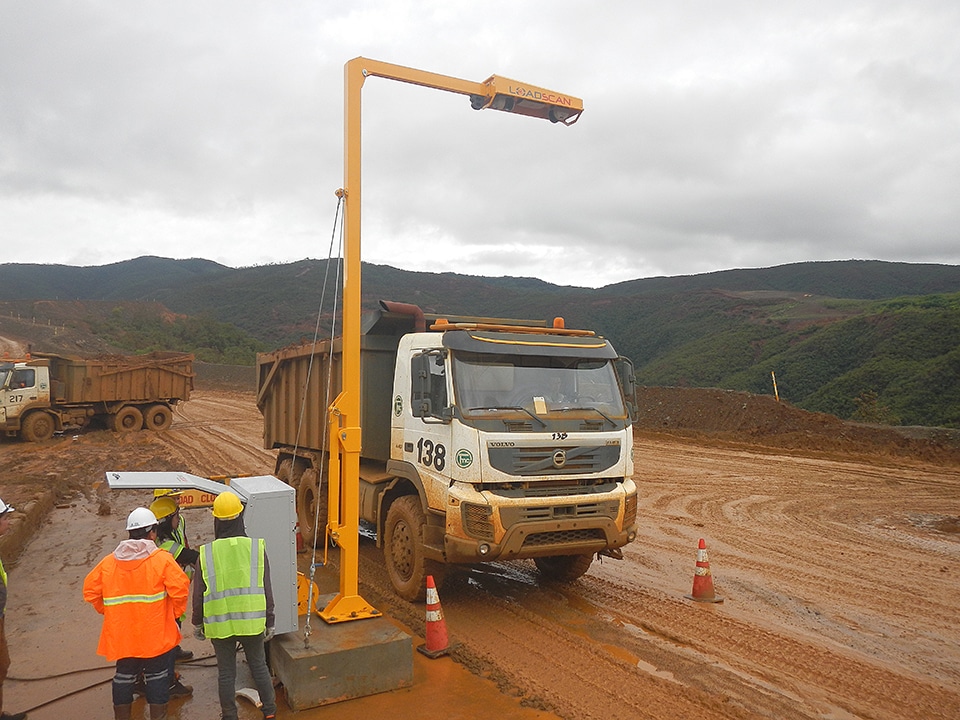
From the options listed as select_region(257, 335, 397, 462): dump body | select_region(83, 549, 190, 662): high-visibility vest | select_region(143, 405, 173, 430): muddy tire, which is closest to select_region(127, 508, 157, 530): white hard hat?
select_region(83, 549, 190, 662): high-visibility vest

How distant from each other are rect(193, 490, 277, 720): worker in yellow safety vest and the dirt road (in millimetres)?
882

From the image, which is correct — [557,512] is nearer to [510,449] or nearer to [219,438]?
[510,449]

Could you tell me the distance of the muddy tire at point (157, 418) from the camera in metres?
23.3

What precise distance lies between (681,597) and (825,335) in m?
38.0

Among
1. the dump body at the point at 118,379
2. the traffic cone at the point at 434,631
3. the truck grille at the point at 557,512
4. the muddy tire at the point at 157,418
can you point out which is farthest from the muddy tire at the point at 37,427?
the truck grille at the point at 557,512

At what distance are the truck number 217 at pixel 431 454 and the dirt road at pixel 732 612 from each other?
1396 mm

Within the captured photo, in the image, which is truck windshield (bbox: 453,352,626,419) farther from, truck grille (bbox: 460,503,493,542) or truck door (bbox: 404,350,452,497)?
truck grille (bbox: 460,503,493,542)

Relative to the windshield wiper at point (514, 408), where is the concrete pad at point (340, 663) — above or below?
below

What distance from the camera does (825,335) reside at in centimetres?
4081

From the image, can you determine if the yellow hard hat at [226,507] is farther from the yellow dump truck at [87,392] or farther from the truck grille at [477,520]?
the yellow dump truck at [87,392]

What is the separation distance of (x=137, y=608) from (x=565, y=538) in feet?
12.0

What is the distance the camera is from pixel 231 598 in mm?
4340

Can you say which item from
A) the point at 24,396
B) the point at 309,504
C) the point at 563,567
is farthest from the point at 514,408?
the point at 24,396

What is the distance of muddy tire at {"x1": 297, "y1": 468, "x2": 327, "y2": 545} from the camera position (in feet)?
29.3
